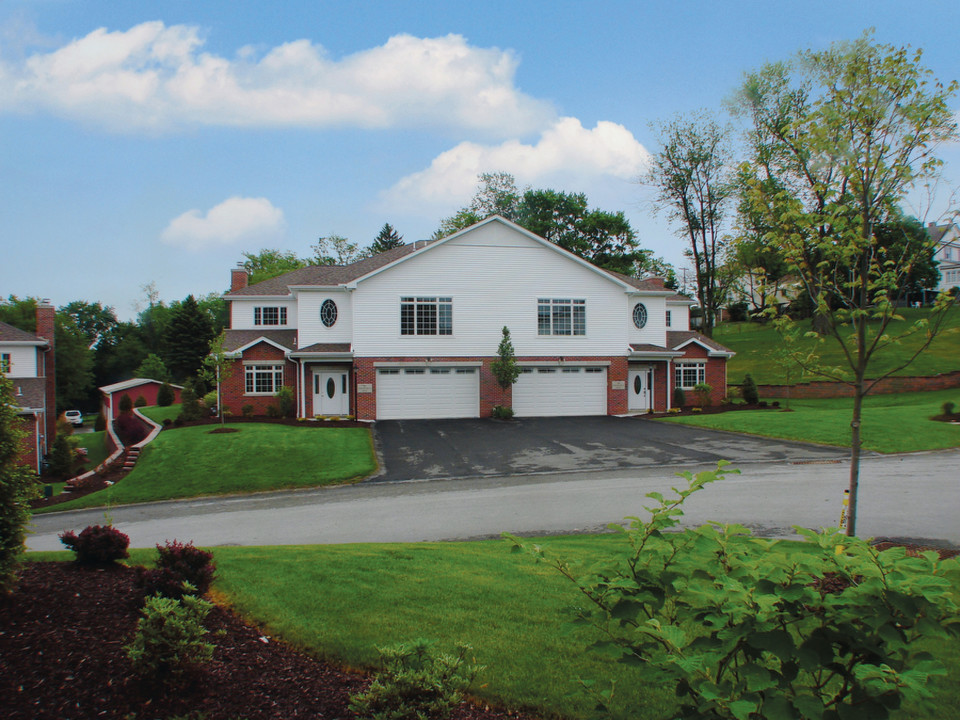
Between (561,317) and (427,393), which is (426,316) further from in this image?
(561,317)

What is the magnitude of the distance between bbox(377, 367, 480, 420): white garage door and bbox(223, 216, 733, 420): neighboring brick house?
0.05 m

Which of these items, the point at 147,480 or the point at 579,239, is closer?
the point at 147,480

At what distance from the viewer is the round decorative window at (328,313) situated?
102 ft

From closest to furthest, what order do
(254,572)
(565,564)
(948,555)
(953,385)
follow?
(565,564), (254,572), (948,555), (953,385)

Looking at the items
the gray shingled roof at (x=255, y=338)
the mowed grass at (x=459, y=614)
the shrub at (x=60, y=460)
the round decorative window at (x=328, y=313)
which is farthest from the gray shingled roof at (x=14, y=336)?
the mowed grass at (x=459, y=614)

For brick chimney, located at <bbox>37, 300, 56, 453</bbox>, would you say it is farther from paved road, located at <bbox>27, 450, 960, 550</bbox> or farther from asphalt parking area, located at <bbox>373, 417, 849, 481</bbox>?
paved road, located at <bbox>27, 450, 960, 550</bbox>

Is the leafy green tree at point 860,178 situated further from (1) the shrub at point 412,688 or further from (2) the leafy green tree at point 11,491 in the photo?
(2) the leafy green tree at point 11,491

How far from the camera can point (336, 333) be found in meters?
31.0

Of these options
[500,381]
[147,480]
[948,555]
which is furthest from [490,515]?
[500,381]

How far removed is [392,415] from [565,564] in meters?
25.7

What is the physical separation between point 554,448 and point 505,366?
8056 millimetres

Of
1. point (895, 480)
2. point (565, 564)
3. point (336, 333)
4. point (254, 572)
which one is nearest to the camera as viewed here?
point (565, 564)

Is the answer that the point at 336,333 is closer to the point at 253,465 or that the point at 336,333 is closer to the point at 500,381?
the point at 500,381

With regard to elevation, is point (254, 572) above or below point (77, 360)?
below
